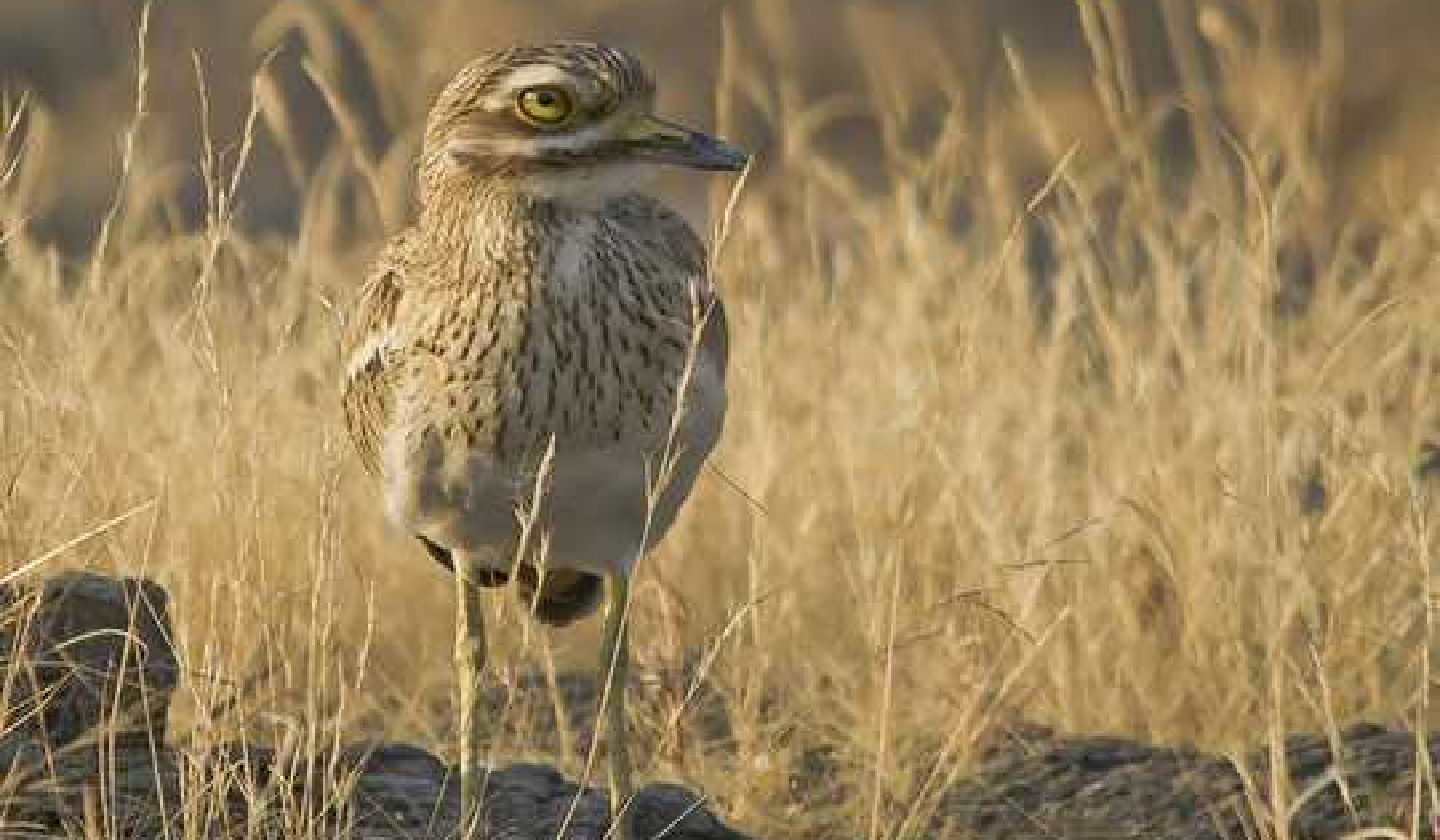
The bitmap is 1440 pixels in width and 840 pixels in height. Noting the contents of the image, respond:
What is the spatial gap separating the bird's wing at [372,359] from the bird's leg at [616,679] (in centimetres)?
40

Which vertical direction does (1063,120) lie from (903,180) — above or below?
below

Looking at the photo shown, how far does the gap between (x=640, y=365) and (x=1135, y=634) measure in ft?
4.95

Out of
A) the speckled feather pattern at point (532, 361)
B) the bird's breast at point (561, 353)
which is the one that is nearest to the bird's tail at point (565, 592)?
the speckled feather pattern at point (532, 361)

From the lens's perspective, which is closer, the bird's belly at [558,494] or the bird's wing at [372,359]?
the bird's belly at [558,494]

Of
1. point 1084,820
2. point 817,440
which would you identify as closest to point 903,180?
point 817,440

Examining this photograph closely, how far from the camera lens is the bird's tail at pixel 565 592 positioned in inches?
201

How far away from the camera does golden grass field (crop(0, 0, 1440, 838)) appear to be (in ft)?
16.7

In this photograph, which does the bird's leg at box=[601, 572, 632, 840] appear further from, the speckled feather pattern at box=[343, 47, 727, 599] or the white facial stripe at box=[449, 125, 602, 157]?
the white facial stripe at box=[449, 125, 602, 157]

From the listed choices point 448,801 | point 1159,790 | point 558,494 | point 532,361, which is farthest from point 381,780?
point 1159,790

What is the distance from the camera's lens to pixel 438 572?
6.36 meters

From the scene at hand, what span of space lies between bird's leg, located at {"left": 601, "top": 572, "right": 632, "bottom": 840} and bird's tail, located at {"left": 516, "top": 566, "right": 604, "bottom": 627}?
109mm

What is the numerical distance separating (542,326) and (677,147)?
1.07ft

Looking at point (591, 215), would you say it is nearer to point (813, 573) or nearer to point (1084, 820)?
point (1084, 820)

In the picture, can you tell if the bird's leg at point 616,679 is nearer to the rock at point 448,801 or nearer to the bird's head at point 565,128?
the rock at point 448,801
